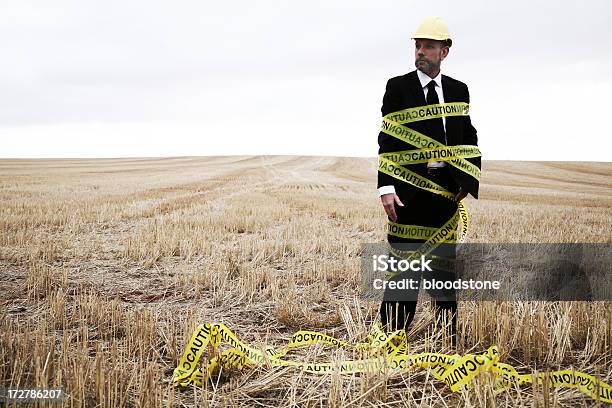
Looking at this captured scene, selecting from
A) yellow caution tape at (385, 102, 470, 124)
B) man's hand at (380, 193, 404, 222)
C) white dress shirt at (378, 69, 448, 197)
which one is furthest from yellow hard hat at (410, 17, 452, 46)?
man's hand at (380, 193, 404, 222)

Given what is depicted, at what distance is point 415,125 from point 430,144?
0.19 meters

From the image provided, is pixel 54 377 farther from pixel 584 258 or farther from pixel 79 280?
pixel 584 258

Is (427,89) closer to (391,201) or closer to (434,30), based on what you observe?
(434,30)

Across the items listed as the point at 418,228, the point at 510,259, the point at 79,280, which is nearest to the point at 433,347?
the point at 418,228

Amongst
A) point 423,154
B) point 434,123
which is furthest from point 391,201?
point 434,123

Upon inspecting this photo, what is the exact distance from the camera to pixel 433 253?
3.29 meters

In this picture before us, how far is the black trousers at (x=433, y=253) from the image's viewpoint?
3184 millimetres

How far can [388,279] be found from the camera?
11.0 ft

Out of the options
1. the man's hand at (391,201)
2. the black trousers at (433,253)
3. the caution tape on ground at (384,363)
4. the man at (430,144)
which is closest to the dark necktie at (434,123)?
the man at (430,144)

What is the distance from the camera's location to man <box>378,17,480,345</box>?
3098 mm

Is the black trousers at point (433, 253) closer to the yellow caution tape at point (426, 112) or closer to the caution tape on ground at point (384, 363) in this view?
the caution tape on ground at point (384, 363)

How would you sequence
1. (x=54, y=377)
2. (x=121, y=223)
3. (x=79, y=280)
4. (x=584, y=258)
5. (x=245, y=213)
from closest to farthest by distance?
(x=54, y=377), (x=79, y=280), (x=584, y=258), (x=121, y=223), (x=245, y=213)

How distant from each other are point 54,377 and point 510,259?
6.22 metres

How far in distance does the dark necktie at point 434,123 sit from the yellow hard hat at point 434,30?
1.06 ft
